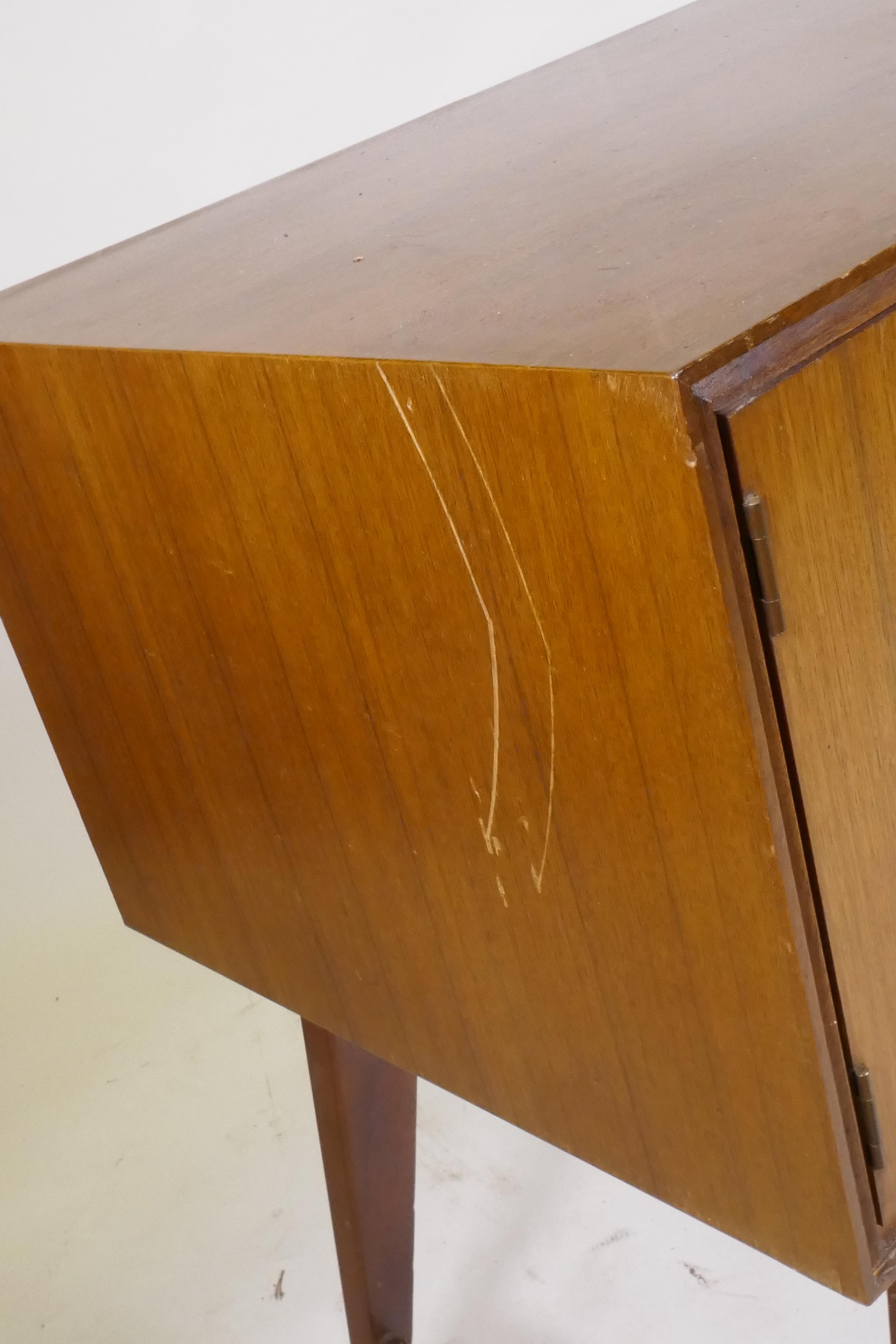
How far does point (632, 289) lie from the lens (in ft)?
2.10

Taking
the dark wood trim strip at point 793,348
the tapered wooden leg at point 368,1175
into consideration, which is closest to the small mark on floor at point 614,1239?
the tapered wooden leg at point 368,1175

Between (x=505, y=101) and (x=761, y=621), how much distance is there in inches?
28.2

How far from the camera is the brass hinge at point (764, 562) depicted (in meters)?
0.58

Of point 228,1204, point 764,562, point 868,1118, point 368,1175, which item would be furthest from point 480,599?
point 228,1204

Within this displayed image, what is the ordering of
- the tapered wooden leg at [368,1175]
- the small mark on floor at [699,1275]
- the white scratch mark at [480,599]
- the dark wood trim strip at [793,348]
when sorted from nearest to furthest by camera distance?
1. the dark wood trim strip at [793,348]
2. the white scratch mark at [480,599]
3. the tapered wooden leg at [368,1175]
4. the small mark on floor at [699,1275]

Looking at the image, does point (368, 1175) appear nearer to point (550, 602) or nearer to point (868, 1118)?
point (868, 1118)

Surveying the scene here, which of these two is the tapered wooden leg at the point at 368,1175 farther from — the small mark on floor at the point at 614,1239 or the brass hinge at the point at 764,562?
the brass hinge at the point at 764,562

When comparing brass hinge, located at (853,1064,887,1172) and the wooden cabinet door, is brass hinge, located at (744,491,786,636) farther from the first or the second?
brass hinge, located at (853,1064,887,1172)

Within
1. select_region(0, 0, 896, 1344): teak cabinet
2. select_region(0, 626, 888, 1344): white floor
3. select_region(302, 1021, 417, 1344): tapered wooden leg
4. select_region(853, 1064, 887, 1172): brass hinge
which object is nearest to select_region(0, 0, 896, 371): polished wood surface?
select_region(0, 0, 896, 1344): teak cabinet

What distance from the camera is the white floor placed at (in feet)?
4.45

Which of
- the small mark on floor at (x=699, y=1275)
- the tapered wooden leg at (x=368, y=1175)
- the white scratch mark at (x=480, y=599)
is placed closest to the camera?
the white scratch mark at (x=480, y=599)

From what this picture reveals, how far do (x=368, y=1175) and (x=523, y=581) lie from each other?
71 centimetres

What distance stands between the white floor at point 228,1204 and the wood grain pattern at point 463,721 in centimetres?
54

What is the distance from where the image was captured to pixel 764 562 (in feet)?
1.94
